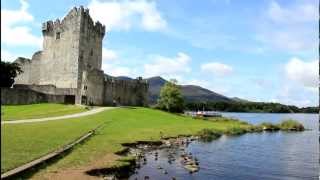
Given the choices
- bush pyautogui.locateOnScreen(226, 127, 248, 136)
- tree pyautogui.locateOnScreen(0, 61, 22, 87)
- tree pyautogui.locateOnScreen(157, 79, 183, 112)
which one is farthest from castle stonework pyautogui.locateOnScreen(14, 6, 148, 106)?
bush pyautogui.locateOnScreen(226, 127, 248, 136)

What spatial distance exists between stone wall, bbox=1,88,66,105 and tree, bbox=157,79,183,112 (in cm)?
2243

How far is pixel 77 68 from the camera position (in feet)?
318

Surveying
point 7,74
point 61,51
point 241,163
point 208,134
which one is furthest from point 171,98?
point 241,163

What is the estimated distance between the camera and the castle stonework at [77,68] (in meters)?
93.6

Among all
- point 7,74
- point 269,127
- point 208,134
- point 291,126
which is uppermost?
point 7,74

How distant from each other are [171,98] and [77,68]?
21.1m

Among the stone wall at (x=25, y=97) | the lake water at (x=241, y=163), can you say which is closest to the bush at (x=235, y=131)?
the lake water at (x=241, y=163)

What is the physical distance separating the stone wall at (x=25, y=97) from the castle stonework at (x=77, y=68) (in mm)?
2166

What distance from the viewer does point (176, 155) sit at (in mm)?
37156

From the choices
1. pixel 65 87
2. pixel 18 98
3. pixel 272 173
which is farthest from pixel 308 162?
pixel 65 87

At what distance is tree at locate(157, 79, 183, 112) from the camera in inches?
4082

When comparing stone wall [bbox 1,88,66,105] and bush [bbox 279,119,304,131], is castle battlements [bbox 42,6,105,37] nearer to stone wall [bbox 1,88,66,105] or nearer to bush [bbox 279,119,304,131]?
stone wall [bbox 1,88,66,105]

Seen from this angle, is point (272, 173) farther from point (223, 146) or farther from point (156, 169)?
point (223, 146)

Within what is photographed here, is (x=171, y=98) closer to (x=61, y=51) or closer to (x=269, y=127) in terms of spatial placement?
(x=269, y=127)
